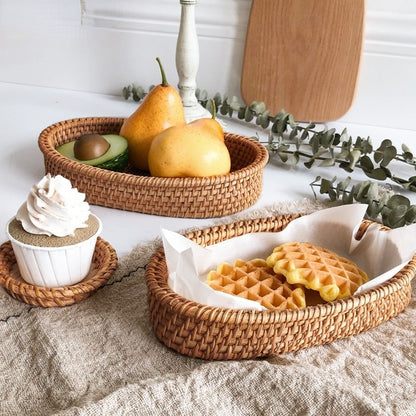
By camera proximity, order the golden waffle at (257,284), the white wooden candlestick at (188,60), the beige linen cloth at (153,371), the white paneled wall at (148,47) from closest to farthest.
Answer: the beige linen cloth at (153,371) → the golden waffle at (257,284) → the white wooden candlestick at (188,60) → the white paneled wall at (148,47)

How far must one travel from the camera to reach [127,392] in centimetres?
53

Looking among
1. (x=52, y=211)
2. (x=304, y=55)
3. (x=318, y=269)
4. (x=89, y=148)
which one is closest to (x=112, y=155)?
(x=89, y=148)

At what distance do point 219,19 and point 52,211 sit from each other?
84cm

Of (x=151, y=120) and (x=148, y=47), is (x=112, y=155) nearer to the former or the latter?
(x=151, y=120)

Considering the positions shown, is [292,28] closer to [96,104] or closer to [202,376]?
[96,104]

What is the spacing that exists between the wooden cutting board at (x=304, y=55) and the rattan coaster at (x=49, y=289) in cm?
73

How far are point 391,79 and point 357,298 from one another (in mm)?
818

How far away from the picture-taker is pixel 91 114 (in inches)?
54.6

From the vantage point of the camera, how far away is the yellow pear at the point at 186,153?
91cm

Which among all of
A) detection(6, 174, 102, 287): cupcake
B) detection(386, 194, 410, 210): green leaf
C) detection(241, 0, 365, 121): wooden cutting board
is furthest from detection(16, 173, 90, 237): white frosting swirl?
detection(241, 0, 365, 121): wooden cutting board

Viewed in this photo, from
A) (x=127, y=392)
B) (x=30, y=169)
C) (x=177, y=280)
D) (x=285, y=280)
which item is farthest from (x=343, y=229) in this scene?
(x=30, y=169)

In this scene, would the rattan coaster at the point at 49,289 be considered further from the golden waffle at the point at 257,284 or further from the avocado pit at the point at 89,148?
the avocado pit at the point at 89,148

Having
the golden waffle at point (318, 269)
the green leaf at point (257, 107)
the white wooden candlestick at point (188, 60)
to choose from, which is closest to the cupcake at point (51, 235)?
the golden waffle at point (318, 269)

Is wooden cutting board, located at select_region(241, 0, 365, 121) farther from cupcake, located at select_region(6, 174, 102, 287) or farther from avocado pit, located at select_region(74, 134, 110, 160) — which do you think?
cupcake, located at select_region(6, 174, 102, 287)
